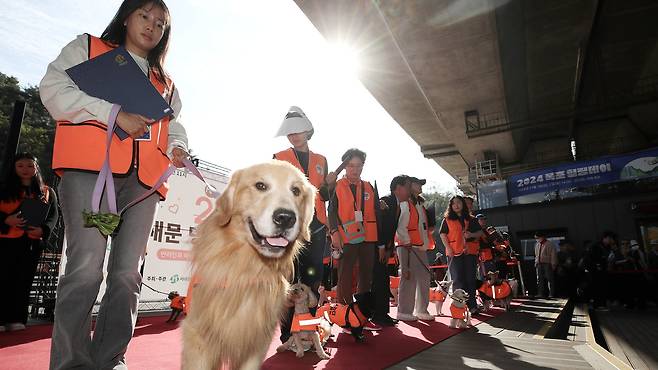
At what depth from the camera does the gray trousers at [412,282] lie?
6.16 metres

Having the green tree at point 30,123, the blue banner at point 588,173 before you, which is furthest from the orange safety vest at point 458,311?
the green tree at point 30,123

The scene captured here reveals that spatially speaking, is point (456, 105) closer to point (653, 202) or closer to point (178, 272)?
point (653, 202)

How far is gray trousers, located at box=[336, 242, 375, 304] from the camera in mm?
4488

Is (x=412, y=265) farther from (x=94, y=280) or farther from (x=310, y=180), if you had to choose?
(x=94, y=280)

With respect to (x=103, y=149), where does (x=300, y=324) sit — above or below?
below

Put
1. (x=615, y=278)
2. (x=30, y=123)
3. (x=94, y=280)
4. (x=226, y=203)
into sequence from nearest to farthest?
(x=94, y=280) < (x=226, y=203) < (x=615, y=278) < (x=30, y=123)

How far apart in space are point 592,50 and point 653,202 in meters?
6.71

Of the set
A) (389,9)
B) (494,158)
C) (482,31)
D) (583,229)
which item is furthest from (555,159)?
(389,9)

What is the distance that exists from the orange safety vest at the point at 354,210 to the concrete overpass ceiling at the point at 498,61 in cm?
692

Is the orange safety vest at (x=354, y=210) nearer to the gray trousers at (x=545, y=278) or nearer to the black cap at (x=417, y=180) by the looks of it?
the black cap at (x=417, y=180)

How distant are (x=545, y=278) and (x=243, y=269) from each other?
1333 cm

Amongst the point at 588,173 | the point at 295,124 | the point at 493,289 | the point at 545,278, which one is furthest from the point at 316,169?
the point at 588,173

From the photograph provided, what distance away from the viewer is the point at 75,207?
6.31 ft

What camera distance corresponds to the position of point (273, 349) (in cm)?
375
